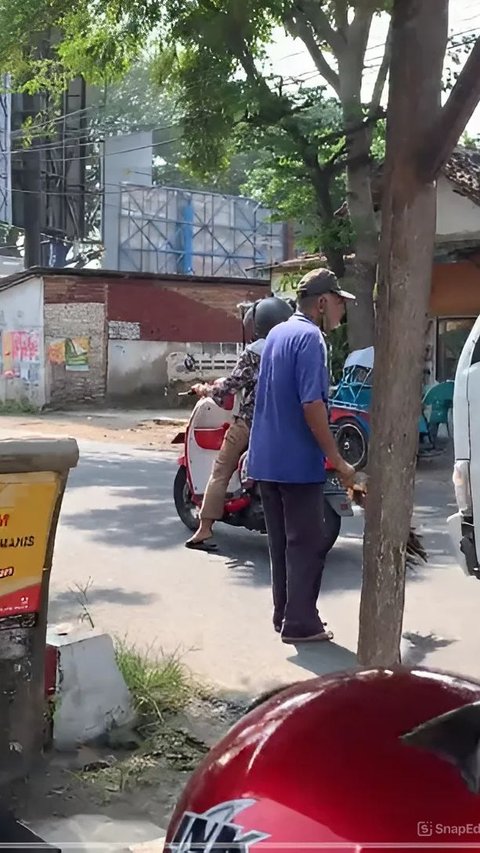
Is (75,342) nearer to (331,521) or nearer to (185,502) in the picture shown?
(185,502)

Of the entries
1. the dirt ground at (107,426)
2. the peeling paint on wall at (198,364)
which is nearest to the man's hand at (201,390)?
the dirt ground at (107,426)

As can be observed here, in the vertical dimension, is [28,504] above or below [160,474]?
above

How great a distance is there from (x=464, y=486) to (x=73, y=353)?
20.4 metres

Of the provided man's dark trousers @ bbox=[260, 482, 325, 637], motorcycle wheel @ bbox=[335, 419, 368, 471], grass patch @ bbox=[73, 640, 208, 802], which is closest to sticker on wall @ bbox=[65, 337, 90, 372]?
motorcycle wheel @ bbox=[335, 419, 368, 471]

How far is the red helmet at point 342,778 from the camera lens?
1.64m

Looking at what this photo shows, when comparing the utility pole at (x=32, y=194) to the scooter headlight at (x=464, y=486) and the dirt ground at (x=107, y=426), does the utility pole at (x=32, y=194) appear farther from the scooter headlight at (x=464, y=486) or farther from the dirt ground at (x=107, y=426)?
the scooter headlight at (x=464, y=486)

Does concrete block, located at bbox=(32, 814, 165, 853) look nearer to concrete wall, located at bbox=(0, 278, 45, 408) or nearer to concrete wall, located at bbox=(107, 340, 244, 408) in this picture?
concrete wall, located at bbox=(0, 278, 45, 408)

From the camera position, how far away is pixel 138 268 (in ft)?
128

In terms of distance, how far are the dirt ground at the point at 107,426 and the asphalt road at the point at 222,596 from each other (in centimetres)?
780

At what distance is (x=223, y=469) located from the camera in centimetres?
754

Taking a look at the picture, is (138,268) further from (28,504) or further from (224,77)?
(28,504)

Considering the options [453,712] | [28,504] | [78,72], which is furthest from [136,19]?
[453,712]

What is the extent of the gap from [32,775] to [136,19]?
9822mm

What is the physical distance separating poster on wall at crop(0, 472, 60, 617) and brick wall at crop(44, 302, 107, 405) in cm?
2122
